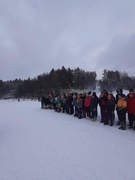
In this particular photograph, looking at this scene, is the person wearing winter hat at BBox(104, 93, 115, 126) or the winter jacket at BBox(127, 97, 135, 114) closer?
the winter jacket at BBox(127, 97, 135, 114)

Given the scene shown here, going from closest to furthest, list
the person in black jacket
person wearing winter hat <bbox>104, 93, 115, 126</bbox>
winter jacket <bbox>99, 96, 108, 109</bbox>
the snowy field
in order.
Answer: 1. the snowy field
2. person wearing winter hat <bbox>104, 93, 115, 126</bbox>
3. winter jacket <bbox>99, 96, 108, 109</bbox>
4. the person in black jacket

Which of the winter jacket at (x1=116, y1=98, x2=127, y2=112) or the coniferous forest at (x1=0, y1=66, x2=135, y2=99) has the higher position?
the coniferous forest at (x1=0, y1=66, x2=135, y2=99)

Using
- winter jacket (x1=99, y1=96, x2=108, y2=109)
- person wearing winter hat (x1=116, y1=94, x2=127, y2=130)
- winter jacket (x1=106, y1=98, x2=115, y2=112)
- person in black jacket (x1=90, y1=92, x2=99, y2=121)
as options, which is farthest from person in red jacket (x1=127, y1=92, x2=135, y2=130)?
person in black jacket (x1=90, y1=92, x2=99, y2=121)

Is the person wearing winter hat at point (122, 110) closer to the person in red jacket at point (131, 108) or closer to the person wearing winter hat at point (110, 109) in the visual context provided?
Result: the person in red jacket at point (131, 108)

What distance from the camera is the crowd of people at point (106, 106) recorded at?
31.1ft

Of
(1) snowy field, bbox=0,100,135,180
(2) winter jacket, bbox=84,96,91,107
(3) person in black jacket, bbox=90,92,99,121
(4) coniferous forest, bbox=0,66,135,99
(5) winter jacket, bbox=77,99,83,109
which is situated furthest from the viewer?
→ (4) coniferous forest, bbox=0,66,135,99

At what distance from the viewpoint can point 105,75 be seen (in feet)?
368

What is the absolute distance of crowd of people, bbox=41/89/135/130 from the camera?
949 cm

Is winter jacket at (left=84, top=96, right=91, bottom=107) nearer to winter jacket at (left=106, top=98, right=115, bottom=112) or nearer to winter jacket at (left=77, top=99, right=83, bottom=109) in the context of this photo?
winter jacket at (left=77, top=99, right=83, bottom=109)

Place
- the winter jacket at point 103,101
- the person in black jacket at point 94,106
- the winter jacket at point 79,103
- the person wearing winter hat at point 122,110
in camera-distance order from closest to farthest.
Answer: the person wearing winter hat at point 122,110 → the winter jacket at point 103,101 → the person in black jacket at point 94,106 → the winter jacket at point 79,103

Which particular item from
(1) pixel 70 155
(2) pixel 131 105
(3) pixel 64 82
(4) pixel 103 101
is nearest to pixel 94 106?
(4) pixel 103 101

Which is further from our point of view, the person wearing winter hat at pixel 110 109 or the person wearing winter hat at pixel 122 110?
the person wearing winter hat at pixel 110 109

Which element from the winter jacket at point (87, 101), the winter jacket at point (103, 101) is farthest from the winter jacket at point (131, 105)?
the winter jacket at point (87, 101)

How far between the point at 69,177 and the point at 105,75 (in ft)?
363
